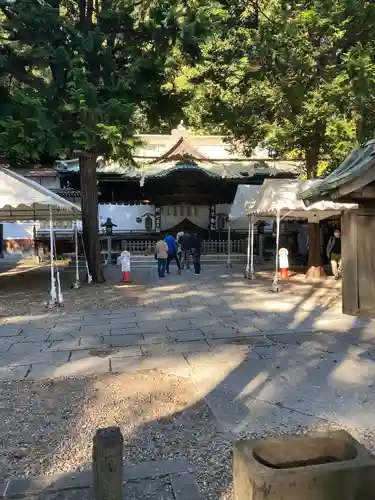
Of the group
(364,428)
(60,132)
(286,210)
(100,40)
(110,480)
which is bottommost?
(364,428)

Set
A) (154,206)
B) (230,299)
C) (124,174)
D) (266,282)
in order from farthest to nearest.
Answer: (154,206) → (124,174) → (266,282) → (230,299)

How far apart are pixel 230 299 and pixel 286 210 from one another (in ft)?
11.1

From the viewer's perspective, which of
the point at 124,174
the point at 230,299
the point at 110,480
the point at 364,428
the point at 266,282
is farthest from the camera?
the point at 124,174

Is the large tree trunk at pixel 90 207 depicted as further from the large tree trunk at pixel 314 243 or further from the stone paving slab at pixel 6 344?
the large tree trunk at pixel 314 243

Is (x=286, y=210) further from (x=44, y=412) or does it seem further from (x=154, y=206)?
(x=154, y=206)

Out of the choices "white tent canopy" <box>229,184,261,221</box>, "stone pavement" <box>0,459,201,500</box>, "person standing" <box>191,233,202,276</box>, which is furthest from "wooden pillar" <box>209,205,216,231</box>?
"stone pavement" <box>0,459,201,500</box>

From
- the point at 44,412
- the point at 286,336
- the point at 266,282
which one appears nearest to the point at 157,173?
Result: the point at 266,282

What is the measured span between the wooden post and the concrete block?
0.77 metres

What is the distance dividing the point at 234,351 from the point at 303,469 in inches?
172

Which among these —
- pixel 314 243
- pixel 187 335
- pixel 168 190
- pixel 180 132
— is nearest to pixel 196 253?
pixel 314 243

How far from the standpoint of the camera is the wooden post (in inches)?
110

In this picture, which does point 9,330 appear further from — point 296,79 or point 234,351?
point 296,79

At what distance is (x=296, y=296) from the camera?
1152 cm

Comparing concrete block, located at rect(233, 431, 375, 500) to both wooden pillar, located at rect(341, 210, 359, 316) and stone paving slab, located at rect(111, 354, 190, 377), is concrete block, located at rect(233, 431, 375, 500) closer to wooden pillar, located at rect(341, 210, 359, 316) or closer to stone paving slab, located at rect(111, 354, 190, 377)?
wooden pillar, located at rect(341, 210, 359, 316)
